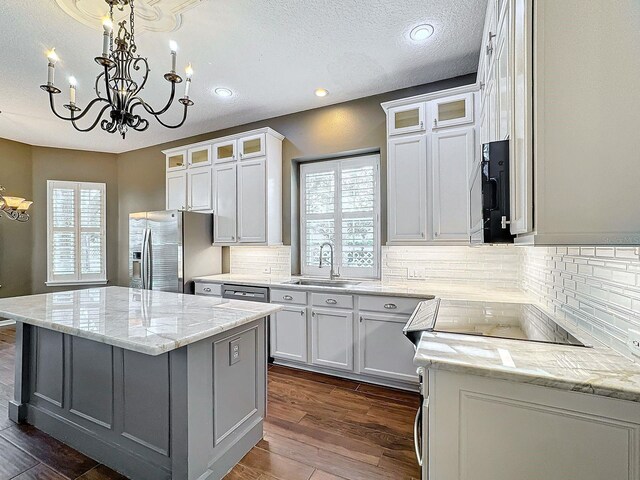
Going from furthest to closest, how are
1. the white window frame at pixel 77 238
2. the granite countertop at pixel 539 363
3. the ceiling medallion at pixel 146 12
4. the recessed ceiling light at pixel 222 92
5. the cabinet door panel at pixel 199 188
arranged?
1. the white window frame at pixel 77 238
2. the cabinet door panel at pixel 199 188
3. the recessed ceiling light at pixel 222 92
4. the ceiling medallion at pixel 146 12
5. the granite countertop at pixel 539 363

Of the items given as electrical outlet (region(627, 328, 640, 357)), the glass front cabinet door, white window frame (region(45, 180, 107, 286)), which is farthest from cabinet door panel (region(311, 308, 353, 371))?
→ white window frame (region(45, 180, 107, 286))

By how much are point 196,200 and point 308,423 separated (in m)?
3.09

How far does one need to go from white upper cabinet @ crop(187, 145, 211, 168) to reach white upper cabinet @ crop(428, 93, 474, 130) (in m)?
2.80

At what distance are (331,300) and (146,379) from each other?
1.65m

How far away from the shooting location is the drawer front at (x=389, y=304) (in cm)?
259

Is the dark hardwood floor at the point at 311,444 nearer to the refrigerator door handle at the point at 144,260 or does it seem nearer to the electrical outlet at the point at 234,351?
the electrical outlet at the point at 234,351

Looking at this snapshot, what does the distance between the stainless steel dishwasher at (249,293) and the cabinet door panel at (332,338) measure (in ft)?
1.79

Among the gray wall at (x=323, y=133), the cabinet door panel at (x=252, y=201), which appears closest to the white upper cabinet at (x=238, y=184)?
the cabinet door panel at (x=252, y=201)

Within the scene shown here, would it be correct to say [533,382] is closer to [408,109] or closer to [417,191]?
[417,191]

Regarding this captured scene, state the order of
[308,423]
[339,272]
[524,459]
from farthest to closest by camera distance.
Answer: [339,272] → [308,423] → [524,459]

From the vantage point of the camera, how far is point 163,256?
12.1 feet

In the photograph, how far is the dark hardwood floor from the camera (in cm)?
175

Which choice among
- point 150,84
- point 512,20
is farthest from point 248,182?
point 512,20

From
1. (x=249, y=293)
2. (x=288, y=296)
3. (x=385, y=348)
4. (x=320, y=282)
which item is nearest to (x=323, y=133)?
(x=320, y=282)
